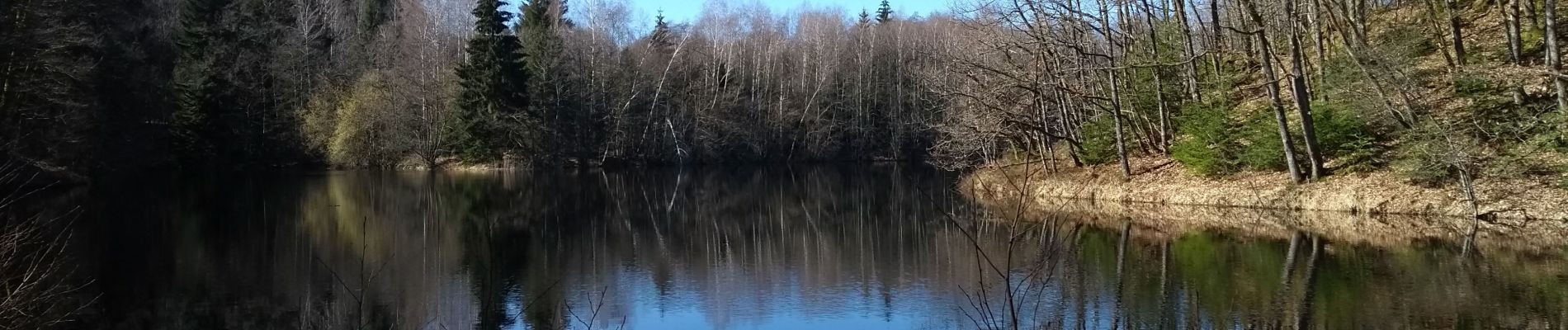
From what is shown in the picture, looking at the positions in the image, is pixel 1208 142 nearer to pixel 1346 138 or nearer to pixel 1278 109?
pixel 1278 109

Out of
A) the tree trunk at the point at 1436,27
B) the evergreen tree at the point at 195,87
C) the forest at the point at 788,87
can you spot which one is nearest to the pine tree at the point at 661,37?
the forest at the point at 788,87

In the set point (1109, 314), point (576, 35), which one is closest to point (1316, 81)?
point (1109, 314)

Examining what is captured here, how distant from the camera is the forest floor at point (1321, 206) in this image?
16.5 m

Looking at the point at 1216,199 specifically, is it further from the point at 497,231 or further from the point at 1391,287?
the point at 497,231

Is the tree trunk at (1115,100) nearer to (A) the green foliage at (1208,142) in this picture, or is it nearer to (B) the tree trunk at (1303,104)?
(A) the green foliage at (1208,142)

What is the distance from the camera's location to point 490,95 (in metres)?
49.0

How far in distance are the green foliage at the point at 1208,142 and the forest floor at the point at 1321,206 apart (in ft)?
1.34

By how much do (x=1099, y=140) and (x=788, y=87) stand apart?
39755mm

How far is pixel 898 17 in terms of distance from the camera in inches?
3233

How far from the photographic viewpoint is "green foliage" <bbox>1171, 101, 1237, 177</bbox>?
2283 cm

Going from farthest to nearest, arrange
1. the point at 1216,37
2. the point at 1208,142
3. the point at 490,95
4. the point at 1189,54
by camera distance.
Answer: the point at 490,95 → the point at 1189,54 → the point at 1216,37 → the point at 1208,142

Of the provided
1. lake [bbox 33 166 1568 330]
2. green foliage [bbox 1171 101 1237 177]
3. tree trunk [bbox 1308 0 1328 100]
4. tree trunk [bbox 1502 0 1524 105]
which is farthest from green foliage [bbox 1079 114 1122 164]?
tree trunk [bbox 1502 0 1524 105]

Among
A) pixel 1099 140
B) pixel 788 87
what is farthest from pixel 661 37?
pixel 1099 140

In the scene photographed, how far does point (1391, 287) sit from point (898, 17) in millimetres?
72126
